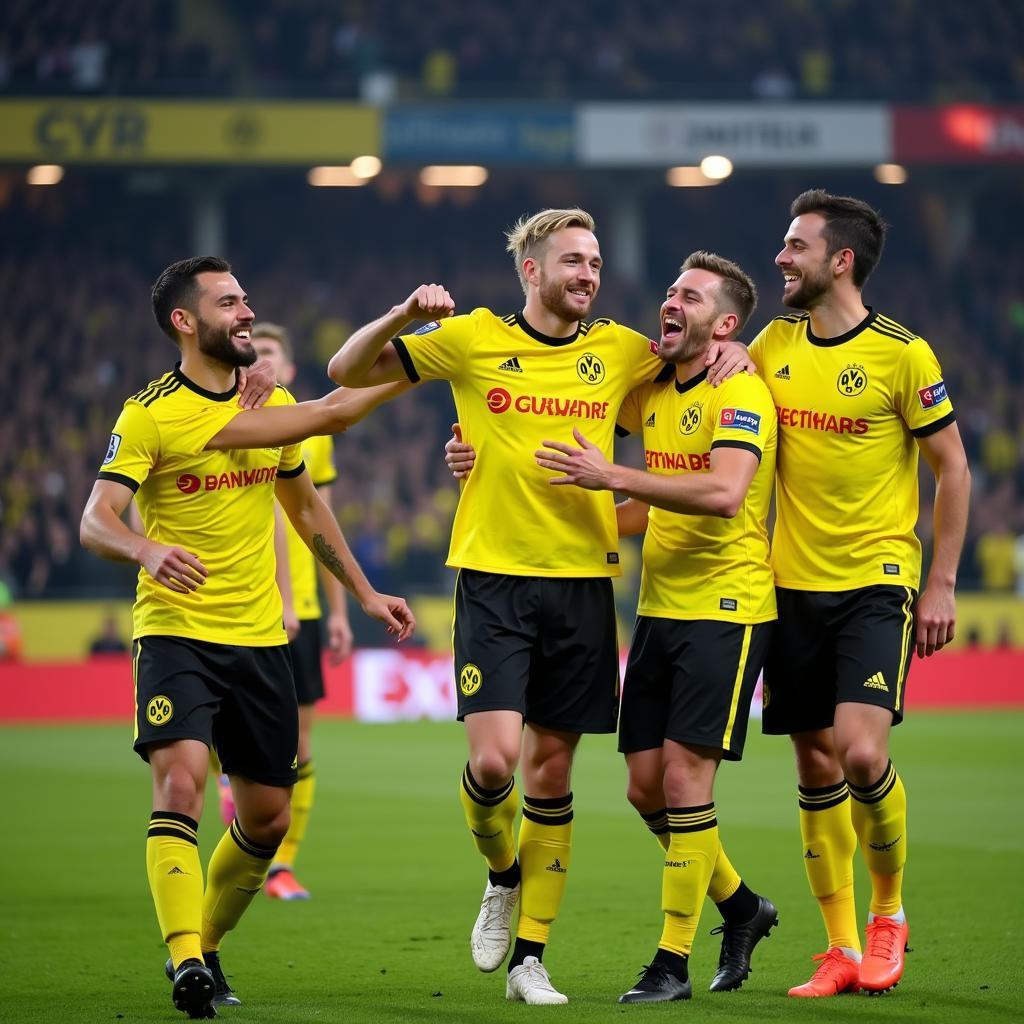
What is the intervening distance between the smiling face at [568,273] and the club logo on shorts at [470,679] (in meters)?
1.31

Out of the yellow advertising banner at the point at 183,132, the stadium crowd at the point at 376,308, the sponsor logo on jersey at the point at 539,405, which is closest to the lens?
the sponsor logo on jersey at the point at 539,405

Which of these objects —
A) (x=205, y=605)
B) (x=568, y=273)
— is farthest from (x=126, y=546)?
(x=568, y=273)

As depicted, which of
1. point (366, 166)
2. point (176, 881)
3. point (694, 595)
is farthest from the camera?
point (366, 166)

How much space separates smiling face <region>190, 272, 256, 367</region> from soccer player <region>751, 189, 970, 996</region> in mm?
1933

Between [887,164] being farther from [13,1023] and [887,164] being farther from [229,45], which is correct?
[13,1023]

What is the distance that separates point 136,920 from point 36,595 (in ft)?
49.0

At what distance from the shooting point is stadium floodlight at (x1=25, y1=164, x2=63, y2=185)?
106 ft

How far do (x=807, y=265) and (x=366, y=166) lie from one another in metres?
27.4

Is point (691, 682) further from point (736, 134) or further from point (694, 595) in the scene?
point (736, 134)

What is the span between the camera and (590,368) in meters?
6.47

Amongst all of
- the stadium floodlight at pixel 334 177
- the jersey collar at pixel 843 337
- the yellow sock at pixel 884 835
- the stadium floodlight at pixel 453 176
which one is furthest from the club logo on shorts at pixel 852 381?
the stadium floodlight at pixel 453 176

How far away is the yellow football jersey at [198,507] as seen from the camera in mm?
6078

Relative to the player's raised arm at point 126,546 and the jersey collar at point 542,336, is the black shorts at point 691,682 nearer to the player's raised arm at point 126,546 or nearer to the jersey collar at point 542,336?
the jersey collar at point 542,336

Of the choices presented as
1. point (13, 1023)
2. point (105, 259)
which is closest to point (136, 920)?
point (13, 1023)
